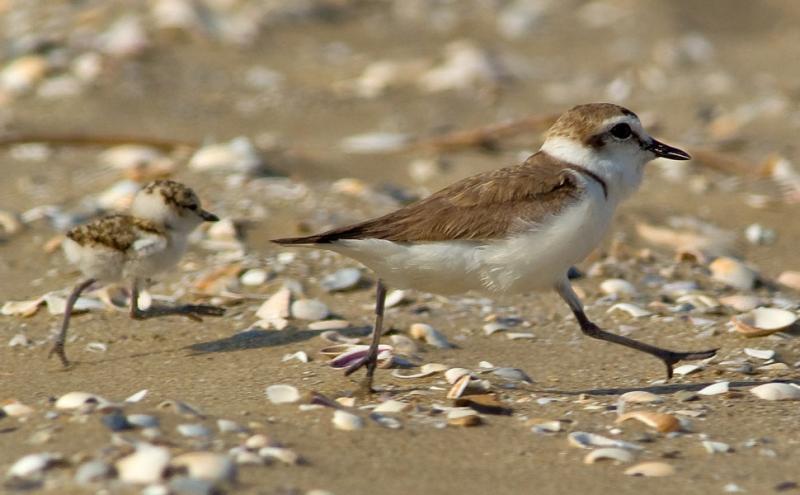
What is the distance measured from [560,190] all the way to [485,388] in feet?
2.34

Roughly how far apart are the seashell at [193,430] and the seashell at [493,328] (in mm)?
1743

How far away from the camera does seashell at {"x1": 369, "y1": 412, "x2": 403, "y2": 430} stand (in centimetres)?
391

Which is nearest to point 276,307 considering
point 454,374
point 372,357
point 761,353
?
point 372,357

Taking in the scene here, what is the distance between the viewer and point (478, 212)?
4.35 m

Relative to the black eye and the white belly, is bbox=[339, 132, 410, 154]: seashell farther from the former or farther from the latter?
the white belly

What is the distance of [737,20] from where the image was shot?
11750mm

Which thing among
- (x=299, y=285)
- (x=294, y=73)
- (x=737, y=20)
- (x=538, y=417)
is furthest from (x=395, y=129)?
(x=538, y=417)

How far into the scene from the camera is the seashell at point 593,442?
12.4 feet

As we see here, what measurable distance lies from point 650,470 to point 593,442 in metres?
0.27

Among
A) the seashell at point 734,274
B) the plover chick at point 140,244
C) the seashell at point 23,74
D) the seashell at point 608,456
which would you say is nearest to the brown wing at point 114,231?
the plover chick at point 140,244

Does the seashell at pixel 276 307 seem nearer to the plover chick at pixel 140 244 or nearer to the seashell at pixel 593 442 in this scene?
the plover chick at pixel 140 244

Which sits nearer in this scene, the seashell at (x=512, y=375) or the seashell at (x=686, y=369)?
the seashell at (x=512, y=375)

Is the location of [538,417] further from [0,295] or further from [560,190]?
[0,295]

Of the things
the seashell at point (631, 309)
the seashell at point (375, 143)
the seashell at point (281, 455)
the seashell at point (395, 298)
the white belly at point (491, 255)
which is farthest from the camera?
the seashell at point (375, 143)
